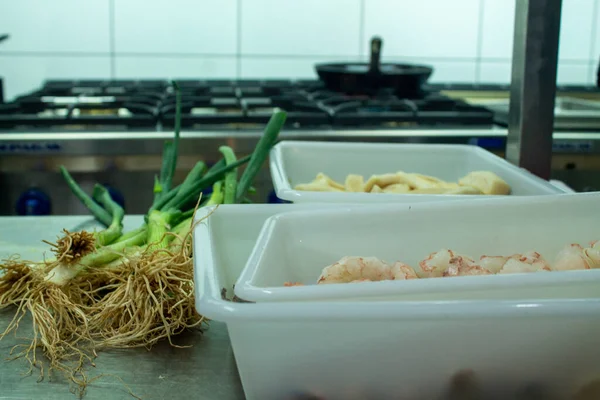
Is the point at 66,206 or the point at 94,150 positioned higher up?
the point at 94,150

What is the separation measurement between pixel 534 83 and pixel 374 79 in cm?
133

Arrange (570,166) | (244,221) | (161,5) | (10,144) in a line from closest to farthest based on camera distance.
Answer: (244,221), (10,144), (570,166), (161,5)

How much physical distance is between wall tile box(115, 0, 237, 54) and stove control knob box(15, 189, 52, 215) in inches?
49.9

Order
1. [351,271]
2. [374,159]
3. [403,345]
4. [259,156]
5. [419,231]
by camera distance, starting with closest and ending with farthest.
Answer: [403,345]
[351,271]
[419,231]
[259,156]
[374,159]

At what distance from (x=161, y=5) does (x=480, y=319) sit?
2777mm

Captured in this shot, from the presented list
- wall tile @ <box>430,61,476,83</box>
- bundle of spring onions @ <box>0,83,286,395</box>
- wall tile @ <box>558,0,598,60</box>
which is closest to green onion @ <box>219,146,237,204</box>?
bundle of spring onions @ <box>0,83,286,395</box>

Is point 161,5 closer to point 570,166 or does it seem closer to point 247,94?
point 247,94

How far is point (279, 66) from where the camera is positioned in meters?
3.24

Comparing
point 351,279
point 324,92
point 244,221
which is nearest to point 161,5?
point 324,92

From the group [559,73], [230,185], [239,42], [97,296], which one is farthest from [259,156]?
[559,73]

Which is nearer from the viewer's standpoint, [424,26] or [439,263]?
[439,263]

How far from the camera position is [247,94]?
8.65 feet

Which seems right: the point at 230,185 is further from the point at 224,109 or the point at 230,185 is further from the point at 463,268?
the point at 224,109

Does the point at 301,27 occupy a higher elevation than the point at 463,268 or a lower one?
higher
